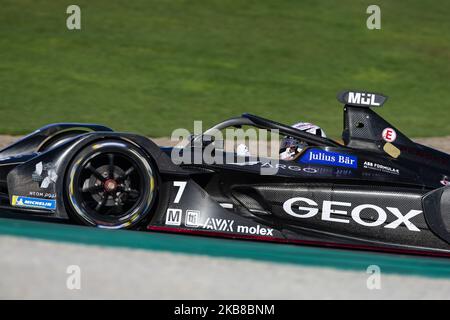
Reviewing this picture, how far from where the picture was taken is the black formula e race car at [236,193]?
5.43m

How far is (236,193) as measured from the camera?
572 cm

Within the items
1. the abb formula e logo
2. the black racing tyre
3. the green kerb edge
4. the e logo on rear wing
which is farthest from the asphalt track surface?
the e logo on rear wing

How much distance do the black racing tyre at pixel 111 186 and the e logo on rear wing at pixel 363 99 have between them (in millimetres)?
1754

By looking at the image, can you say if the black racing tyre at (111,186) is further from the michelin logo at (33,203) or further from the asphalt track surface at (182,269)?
the asphalt track surface at (182,269)

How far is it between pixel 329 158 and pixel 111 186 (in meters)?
1.72

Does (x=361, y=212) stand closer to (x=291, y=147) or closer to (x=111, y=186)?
(x=291, y=147)

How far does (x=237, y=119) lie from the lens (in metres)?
5.89

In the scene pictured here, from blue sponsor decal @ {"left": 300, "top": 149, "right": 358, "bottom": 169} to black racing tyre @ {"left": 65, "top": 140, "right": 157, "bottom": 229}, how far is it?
1238 millimetres

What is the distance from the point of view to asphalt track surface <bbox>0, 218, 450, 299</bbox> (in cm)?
434

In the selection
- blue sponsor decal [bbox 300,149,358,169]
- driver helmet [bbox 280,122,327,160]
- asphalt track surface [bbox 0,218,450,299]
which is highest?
driver helmet [bbox 280,122,327,160]

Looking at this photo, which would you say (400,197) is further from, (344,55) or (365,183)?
(344,55)

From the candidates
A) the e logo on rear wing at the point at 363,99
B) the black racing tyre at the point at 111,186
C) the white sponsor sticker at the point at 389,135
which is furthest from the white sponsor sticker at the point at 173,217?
the white sponsor sticker at the point at 389,135

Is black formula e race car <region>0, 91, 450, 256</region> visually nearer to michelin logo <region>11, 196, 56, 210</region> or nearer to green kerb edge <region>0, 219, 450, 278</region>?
michelin logo <region>11, 196, 56, 210</region>

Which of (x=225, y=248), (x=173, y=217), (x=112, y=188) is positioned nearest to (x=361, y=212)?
(x=225, y=248)
